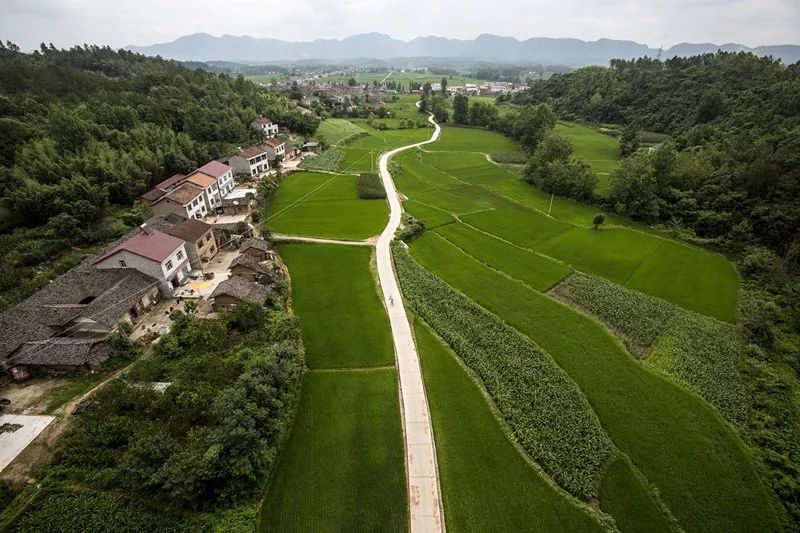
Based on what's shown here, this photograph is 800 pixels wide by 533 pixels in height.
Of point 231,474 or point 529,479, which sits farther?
point 529,479

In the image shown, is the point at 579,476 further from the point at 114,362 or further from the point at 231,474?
the point at 114,362

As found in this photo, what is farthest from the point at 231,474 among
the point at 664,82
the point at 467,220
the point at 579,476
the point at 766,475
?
the point at 664,82

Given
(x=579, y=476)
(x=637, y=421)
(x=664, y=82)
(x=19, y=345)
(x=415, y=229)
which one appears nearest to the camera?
(x=579, y=476)

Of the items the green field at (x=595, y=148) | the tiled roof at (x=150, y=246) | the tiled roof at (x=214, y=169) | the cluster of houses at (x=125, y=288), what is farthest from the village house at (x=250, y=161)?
the green field at (x=595, y=148)

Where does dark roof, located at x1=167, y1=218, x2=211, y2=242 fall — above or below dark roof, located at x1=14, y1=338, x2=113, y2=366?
above

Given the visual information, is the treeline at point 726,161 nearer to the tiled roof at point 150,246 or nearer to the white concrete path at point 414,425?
the white concrete path at point 414,425

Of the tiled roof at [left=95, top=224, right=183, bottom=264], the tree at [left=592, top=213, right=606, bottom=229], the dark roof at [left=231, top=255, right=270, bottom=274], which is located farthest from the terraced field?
the tree at [left=592, top=213, right=606, bottom=229]

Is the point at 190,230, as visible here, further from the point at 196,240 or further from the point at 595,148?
the point at 595,148

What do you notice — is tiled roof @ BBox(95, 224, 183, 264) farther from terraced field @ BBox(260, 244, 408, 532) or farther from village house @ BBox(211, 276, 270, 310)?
terraced field @ BBox(260, 244, 408, 532)
